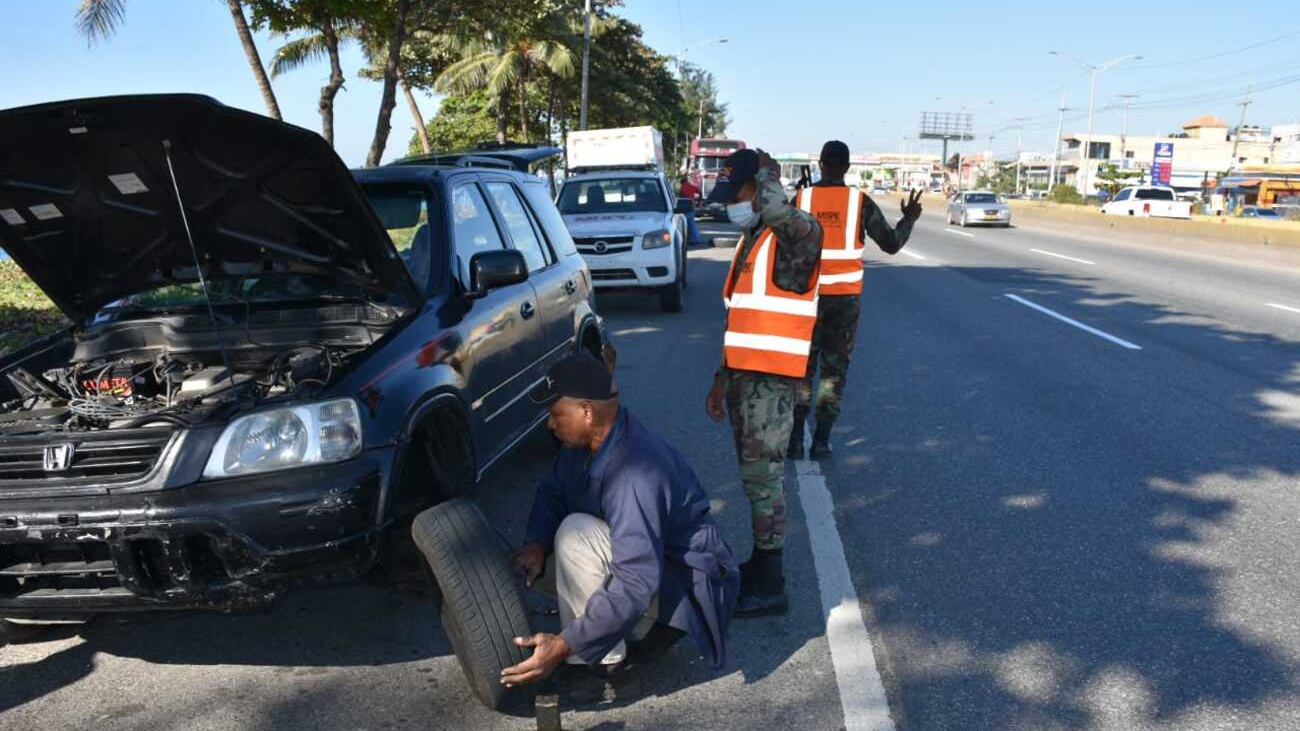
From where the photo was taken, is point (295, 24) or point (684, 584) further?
point (295, 24)

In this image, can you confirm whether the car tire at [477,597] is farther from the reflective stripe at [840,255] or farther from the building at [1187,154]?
the building at [1187,154]

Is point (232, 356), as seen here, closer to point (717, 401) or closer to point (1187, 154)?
point (717, 401)

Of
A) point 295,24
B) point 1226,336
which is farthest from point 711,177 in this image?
point 1226,336

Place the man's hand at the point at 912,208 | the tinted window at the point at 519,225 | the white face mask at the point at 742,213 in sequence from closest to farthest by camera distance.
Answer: the white face mask at the point at 742,213
the tinted window at the point at 519,225
the man's hand at the point at 912,208

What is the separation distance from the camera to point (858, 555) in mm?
4734

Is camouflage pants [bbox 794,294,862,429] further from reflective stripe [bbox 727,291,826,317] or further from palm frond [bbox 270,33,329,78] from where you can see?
palm frond [bbox 270,33,329,78]

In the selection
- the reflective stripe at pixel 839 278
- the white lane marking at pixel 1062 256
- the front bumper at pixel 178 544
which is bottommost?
the white lane marking at pixel 1062 256

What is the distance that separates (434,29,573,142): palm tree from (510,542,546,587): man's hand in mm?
Answer: 30290

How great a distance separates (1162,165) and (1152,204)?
4452cm

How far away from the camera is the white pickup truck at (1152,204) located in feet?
130

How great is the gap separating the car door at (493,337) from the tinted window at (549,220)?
740mm

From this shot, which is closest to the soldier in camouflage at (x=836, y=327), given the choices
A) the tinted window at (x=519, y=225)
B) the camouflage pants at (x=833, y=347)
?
the camouflage pants at (x=833, y=347)

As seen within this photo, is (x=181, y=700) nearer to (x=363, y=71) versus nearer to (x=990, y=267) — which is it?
(x=990, y=267)

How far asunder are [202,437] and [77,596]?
24.0 inches
